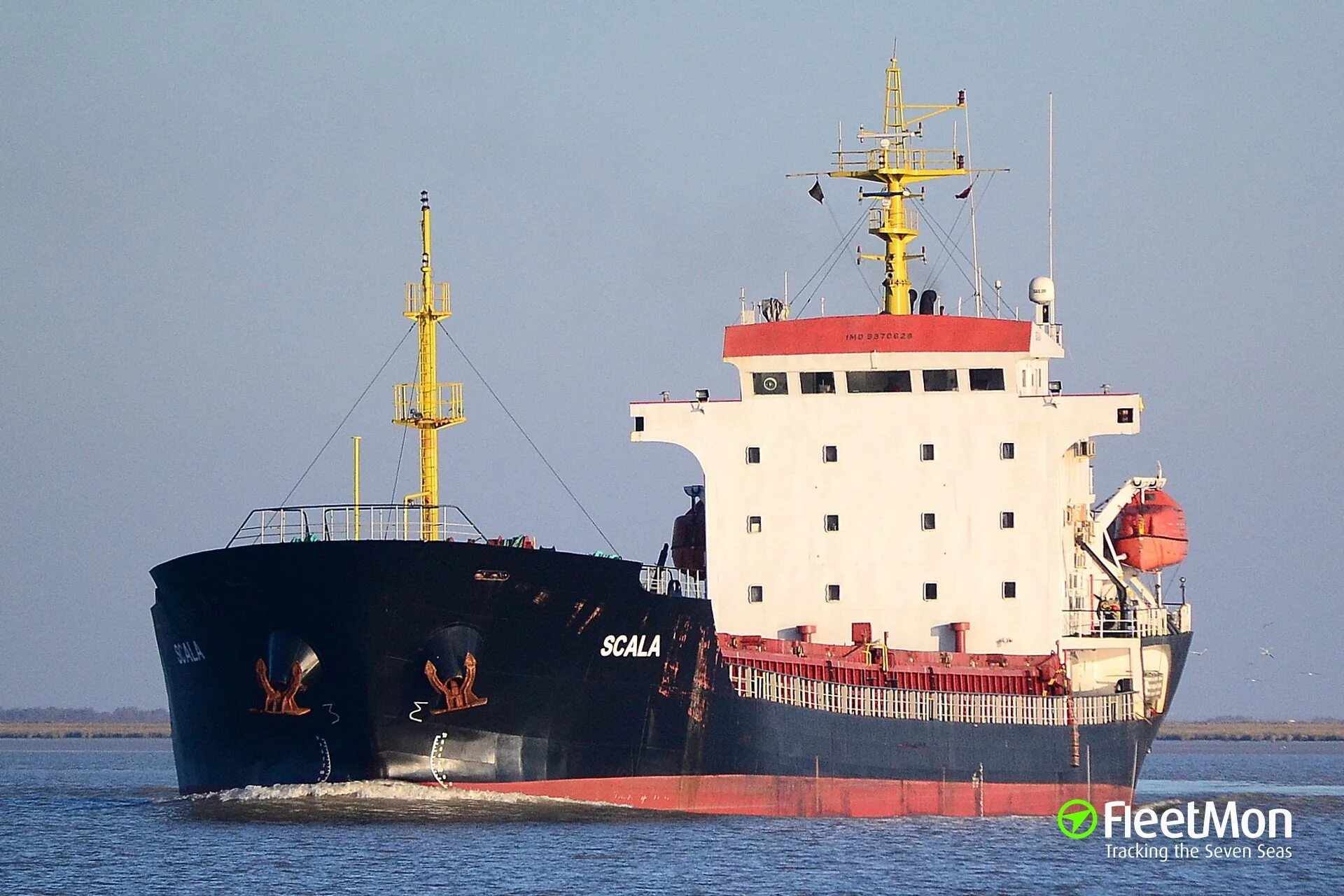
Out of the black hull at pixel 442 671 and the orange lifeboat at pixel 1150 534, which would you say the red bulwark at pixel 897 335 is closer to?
the orange lifeboat at pixel 1150 534

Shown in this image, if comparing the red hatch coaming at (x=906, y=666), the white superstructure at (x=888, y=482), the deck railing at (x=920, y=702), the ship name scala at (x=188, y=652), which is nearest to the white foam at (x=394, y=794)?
the ship name scala at (x=188, y=652)

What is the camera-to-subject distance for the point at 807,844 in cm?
2933

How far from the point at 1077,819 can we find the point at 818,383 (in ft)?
27.6

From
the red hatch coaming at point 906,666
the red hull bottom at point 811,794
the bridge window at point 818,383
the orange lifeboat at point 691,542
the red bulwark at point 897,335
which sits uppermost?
the red bulwark at point 897,335

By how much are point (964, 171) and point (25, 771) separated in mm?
29680

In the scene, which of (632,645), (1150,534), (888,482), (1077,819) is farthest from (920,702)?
(1150,534)

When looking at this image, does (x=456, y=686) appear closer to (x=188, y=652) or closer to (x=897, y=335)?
(x=188, y=652)

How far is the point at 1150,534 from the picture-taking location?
40.3m

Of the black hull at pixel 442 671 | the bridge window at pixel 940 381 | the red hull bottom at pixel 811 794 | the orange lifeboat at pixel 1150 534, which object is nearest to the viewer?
the black hull at pixel 442 671

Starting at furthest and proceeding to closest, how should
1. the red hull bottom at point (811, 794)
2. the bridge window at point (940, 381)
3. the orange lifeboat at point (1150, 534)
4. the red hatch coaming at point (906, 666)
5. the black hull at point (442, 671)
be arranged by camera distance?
the orange lifeboat at point (1150, 534)
the bridge window at point (940, 381)
the red hatch coaming at point (906, 666)
the red hull bottom at point (811, 794)
the black hull at point (442, 671)

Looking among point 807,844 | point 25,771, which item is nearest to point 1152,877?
point 807,844

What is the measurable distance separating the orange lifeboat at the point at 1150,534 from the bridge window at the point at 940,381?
5.64 metres

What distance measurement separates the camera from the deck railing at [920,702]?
3284cm

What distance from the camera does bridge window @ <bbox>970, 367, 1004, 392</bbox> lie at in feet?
121
